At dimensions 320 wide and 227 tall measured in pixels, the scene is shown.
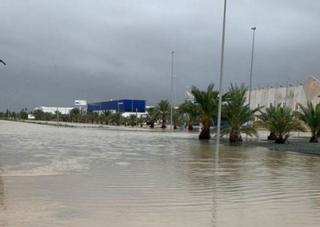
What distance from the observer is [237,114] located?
39.2m

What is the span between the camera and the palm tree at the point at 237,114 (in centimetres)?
3925

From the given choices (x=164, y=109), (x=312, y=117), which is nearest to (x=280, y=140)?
(x=312, y=117)

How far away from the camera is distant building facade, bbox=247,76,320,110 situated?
70094 mm

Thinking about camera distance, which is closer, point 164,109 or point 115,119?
point 164,109

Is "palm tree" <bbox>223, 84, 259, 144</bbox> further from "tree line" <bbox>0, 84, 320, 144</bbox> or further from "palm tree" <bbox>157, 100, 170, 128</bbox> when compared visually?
"palm tree" <bbox>157, 100, 170, 128</bbox>

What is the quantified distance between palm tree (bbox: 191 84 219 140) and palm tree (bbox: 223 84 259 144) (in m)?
3.39

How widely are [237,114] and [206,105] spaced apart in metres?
5.92

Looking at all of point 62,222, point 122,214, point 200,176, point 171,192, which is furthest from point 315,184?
point 62,222

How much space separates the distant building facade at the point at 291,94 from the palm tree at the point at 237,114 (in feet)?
78.2

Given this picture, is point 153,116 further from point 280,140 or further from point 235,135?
point 280,140

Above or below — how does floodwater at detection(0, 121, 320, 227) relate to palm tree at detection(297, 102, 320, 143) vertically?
below

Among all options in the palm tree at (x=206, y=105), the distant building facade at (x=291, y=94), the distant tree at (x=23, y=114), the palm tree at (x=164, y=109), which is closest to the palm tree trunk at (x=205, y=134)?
the palm tree at (x=206, y=105)

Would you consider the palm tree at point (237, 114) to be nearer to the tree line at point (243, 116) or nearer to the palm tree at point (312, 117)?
the tree line at point (243, 116)

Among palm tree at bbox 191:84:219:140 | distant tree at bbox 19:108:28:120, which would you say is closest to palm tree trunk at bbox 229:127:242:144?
palm tree at bbox 191:84:219:140
